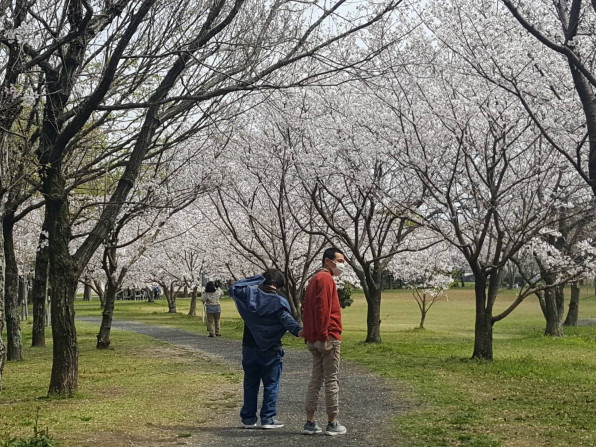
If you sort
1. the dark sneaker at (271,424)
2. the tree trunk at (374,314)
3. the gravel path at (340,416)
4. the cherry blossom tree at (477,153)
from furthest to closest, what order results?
the tree trunk at (374,314) < the cherry blossom tree at (477,153) < the dark sneaker at (271,424) < the gravel path at (340,416)

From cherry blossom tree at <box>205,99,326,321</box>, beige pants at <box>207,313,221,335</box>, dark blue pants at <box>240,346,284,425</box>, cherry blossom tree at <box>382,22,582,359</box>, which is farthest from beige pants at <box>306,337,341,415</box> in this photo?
beige pants at <box>207,313,221,335</box>

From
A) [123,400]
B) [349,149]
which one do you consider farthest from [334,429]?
[349,149]

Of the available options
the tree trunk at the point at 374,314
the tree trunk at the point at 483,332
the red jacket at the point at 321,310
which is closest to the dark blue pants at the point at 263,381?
the red jacket at the point at 321,310

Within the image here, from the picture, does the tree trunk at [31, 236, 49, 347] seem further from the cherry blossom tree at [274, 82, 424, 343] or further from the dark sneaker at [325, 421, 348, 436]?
the dark sneaker at [325, 421, 348, 436]

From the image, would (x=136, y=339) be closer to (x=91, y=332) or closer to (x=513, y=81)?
(x=91, y=332)

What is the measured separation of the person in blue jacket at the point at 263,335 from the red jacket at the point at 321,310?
0.24m

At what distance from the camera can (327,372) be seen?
7.70 m

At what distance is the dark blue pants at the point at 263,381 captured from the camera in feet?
26.2

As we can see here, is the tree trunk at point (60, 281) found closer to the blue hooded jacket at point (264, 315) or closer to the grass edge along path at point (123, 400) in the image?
the grass edge along path at point (123, 400)

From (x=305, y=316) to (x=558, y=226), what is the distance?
1555 cm

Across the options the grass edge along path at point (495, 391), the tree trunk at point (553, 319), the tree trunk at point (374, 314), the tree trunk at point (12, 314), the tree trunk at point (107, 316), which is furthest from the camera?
the tree trunk at point (553, 319)

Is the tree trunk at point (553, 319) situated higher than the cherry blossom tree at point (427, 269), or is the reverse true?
the cherry blossom tree at point (427, 269)

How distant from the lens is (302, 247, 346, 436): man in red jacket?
24.8ft

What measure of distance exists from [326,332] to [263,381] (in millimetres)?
1021
